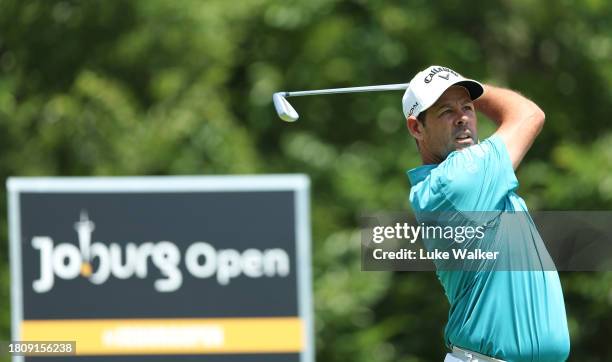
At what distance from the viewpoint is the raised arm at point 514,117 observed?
3.44 metres

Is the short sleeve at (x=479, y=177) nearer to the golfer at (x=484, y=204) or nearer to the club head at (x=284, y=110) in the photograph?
the golfer at (x=484, y=204)

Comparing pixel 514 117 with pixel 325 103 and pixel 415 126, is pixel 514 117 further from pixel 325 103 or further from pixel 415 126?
pixel 325 103

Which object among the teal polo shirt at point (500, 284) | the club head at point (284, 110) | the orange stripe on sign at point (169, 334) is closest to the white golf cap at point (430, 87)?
the teal polo shirt at point (500, 284)

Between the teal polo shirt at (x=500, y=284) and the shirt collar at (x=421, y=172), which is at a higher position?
the shirt collar at (x=421, y=172)

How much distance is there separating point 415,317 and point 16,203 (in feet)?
17.6

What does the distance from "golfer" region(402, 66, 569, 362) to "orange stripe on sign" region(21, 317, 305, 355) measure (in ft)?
7.23

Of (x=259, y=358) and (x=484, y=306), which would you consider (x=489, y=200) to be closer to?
(x=484, y=306)

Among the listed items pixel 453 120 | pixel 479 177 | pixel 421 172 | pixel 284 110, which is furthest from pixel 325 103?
pixel 479 177

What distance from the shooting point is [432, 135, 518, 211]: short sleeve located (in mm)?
3381

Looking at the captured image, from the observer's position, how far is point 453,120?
136 inches

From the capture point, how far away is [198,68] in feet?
34.8

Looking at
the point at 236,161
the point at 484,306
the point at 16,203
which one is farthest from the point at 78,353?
the point at 236,161

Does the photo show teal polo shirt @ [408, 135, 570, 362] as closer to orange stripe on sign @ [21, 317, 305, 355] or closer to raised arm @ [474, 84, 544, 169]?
raised arm @ [474, 84, 544, 169]

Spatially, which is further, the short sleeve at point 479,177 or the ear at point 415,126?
the ear at point 415,126
